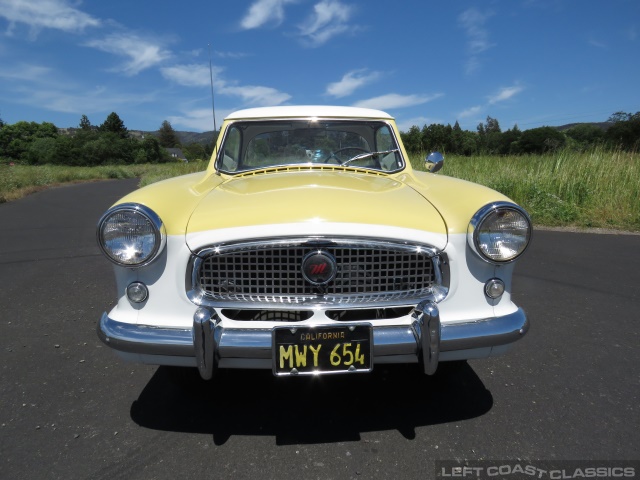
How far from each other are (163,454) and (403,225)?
1.36 metres

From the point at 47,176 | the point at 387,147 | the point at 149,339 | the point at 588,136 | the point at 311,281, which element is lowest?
the point at 47,176

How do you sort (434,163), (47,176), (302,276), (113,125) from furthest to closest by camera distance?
(113,125) → (47,176) → (434,163) → (302,276)

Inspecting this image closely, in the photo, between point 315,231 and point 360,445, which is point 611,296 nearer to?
point 360,445

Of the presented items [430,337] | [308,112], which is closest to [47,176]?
[308,112]

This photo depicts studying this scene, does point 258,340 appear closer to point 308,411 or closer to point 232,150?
point 308,411

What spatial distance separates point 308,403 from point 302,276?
74 cm

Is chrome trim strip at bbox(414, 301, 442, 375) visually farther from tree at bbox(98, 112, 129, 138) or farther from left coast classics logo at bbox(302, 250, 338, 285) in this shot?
tree at bbox(98, 112, 129, 138)

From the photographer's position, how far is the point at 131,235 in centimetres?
180

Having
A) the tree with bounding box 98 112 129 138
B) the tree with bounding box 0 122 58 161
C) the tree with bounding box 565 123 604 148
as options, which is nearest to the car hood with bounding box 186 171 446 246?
the tree with bounding box 565 123 604 148

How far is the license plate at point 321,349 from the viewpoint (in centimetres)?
162

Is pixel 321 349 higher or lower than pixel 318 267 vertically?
lower

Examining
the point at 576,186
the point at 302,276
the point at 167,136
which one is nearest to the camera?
the point at 302,276

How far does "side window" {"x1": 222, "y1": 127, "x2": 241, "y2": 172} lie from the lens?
118 inches

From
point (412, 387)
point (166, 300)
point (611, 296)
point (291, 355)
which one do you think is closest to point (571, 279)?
point (611, 296)
